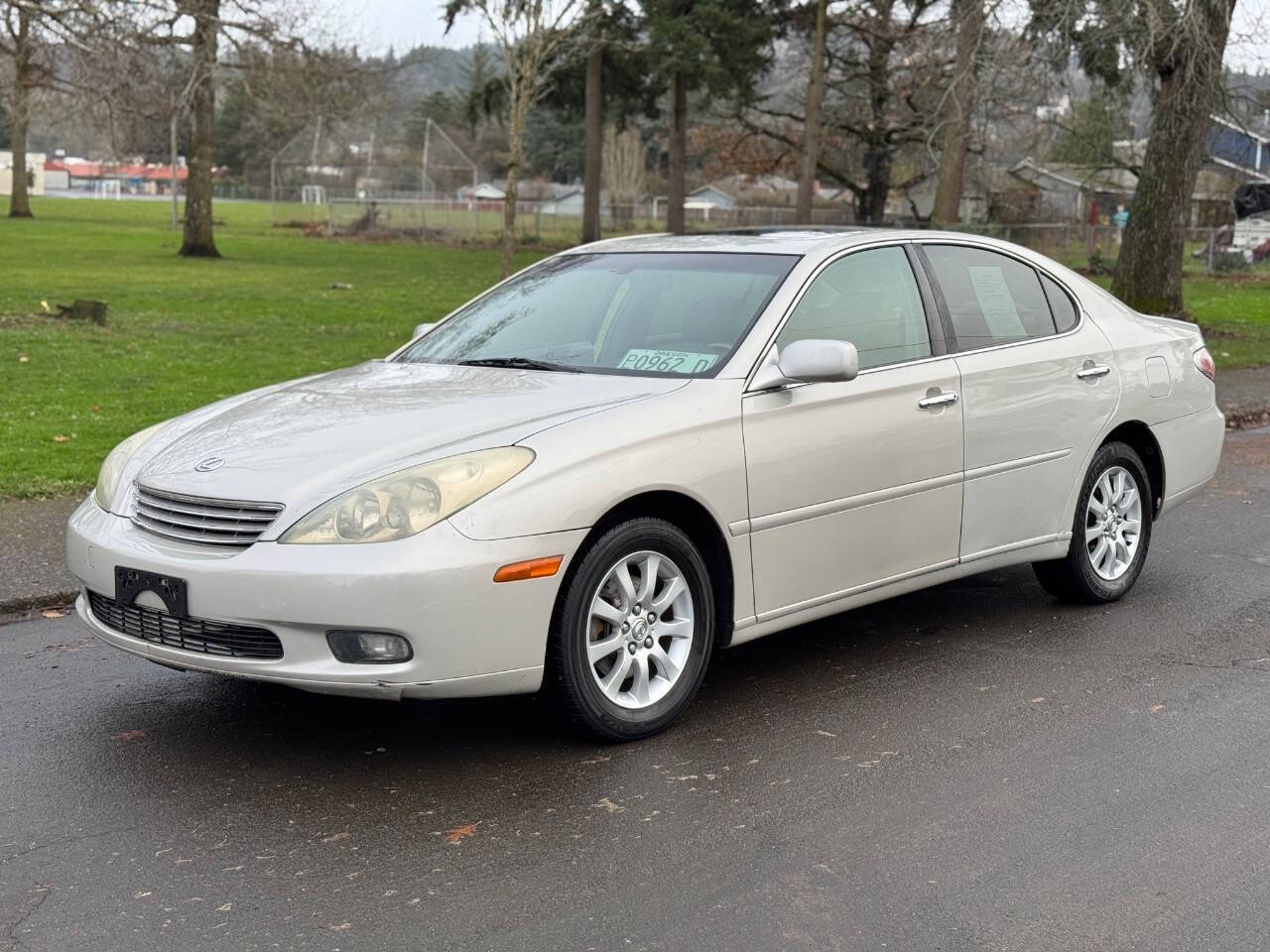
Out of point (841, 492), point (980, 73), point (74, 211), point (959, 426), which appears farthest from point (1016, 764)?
point (74, 211)

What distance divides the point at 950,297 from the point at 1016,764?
82.0 inches

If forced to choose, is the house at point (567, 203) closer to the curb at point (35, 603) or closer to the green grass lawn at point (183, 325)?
the green grass lawn at point (183, 325)

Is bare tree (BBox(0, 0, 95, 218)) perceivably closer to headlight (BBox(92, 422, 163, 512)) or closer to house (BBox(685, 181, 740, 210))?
headlight (BBox(92, 422, 163, 512))

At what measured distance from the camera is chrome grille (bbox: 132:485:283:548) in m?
4.52

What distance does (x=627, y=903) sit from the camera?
12.4ft

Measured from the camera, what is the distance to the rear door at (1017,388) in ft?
19.8

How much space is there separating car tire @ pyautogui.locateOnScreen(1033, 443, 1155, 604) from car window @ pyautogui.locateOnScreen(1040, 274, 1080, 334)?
22.0 inches

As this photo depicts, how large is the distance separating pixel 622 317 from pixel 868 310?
925 millimetres

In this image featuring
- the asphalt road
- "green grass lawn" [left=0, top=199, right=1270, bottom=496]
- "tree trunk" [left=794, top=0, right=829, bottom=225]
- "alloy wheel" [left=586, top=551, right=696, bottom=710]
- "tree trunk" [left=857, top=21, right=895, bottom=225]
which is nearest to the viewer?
the asphalt road

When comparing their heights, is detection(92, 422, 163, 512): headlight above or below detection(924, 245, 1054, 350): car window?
below

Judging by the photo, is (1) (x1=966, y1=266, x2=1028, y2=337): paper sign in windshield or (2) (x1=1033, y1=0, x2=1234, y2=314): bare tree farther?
(2) (x1=1033, y1=0, x2=1234, y2=314): bare tree

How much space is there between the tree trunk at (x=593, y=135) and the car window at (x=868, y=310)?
35400 millimetres

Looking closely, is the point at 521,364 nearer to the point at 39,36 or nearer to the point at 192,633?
the point at 192,633

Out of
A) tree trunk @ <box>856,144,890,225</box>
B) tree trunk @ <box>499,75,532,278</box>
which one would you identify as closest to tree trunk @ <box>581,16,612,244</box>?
tree trunk @ <box>856,144,890,225</box>
